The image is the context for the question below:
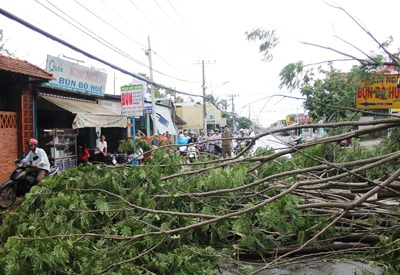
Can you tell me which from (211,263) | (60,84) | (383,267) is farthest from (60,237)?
(60,84)

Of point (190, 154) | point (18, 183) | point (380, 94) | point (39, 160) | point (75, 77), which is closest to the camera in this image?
point (380, 94)

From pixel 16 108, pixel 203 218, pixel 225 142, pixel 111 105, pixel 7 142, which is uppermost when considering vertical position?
pixel 111 105

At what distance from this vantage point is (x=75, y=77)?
10.8 meters

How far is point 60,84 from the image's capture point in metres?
10.2

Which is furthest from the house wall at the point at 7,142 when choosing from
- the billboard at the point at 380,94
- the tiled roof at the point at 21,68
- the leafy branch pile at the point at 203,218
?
the billboard at the point at 380,94

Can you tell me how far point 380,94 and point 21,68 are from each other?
26.8 ft

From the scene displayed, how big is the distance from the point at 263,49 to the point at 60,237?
2239 mm

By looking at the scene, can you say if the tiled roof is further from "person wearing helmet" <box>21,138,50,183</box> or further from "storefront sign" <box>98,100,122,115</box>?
"storefront sign" <box>98,100,122,115</box>

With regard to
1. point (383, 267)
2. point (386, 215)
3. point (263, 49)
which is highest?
point (263, 49)

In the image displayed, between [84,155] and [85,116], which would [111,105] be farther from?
[85,116]

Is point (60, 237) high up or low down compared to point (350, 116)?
down

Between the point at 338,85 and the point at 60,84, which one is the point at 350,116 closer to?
the point at 338,85

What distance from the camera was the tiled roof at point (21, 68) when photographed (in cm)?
800

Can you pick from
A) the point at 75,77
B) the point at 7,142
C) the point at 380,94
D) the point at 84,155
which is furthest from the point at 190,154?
the point at 75,77
